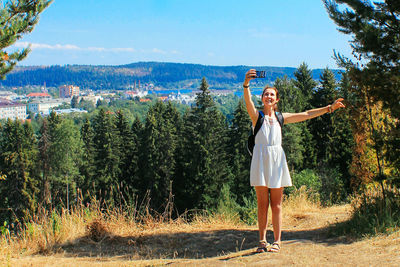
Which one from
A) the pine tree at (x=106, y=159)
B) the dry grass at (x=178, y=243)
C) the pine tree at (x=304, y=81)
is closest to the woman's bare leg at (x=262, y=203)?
the dry grass at (x=178, y=243)

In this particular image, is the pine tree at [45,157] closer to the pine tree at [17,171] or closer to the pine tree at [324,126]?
the pine tree at [17,171]

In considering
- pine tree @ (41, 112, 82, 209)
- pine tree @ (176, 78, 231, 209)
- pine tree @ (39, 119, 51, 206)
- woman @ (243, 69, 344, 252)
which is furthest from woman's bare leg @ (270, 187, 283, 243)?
pine tree @ (39, 119, 51, 206)

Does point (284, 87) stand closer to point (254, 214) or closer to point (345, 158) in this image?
point (345, 158)

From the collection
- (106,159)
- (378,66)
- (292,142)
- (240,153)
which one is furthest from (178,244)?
(106,159)

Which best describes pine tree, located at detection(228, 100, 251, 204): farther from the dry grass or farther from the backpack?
the backpack

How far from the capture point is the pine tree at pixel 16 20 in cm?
605

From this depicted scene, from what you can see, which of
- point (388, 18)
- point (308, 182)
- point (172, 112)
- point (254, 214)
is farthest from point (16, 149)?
point (388, 18)

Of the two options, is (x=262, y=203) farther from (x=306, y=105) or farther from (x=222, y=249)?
(x=306, y=105)

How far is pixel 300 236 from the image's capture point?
19.4ft

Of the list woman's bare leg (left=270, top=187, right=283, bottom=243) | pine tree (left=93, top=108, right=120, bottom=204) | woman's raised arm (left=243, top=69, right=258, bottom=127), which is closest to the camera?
woman's raised arm (left=243, top=69, right=258, bottom=127)

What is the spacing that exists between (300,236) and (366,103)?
224 cm

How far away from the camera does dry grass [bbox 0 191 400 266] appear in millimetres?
4711

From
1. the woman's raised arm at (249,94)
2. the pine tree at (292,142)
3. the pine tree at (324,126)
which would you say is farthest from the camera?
the pine tree at (324,126)

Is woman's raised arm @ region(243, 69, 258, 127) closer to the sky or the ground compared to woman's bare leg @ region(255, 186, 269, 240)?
closer to the sky
